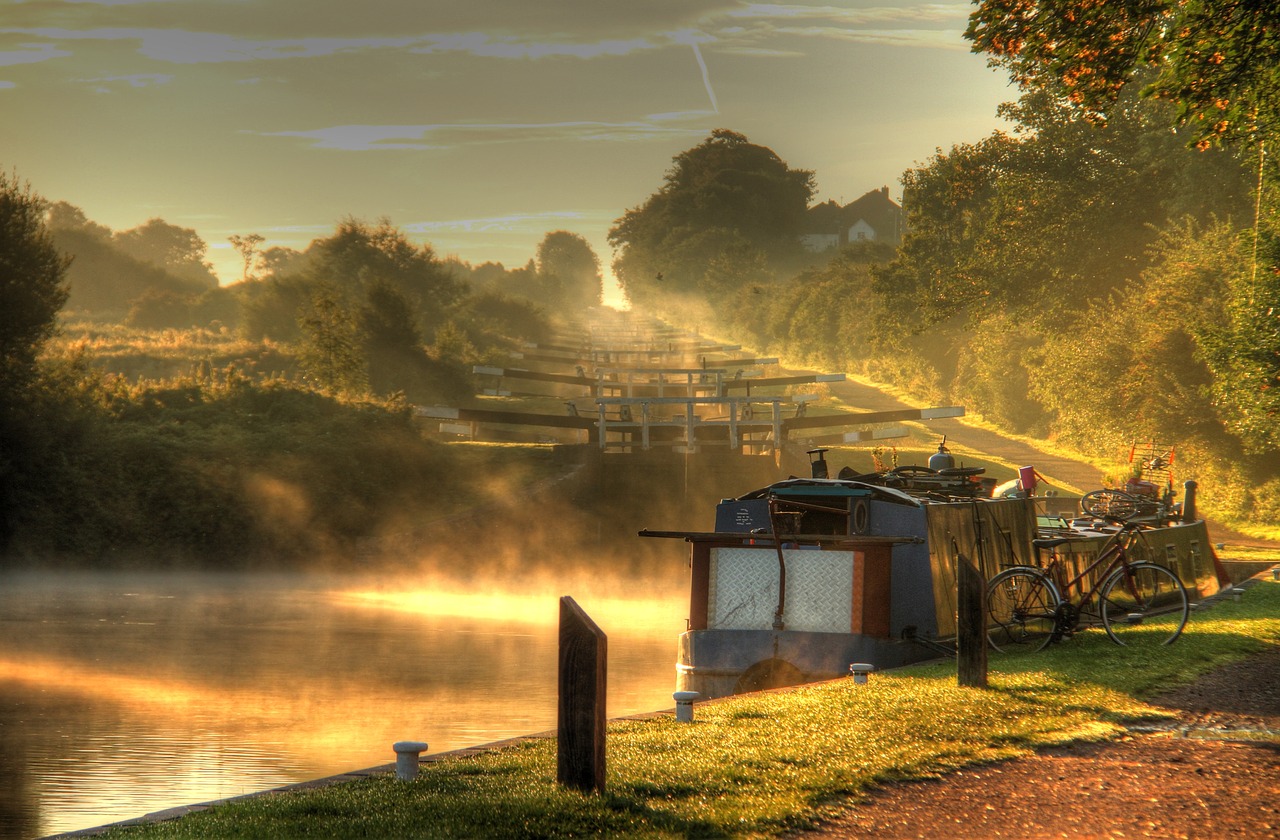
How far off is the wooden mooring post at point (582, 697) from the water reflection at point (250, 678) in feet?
14.3

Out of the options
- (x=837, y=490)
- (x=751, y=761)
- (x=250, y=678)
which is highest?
(x=837, y=490)

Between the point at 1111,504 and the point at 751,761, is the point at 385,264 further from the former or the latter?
the point at 751,761

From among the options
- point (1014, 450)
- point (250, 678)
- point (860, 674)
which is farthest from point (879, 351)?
point (860, 674)

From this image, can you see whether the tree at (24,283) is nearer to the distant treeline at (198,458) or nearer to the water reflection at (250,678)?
the distant treeline at (198,458)

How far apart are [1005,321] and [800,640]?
132ft

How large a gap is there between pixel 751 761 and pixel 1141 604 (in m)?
8.83

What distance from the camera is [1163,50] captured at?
17578 mm

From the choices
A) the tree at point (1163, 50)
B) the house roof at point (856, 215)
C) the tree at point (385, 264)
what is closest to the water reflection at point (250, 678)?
the tree at point (1163, 50)

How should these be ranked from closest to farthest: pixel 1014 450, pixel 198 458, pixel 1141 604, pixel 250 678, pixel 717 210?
pixel 1141 604
pixel 250 678
pixel 198 458
pixel 1014 450
pixel 717 210

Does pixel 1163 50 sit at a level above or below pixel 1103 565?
above

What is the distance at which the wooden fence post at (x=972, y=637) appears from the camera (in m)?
12.0

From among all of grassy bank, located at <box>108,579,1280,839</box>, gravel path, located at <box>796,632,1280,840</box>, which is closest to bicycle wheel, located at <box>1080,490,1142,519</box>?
grassy bank, located at <box>108,579,1280,839</box>

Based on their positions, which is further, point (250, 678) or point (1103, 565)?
point (250, 678)

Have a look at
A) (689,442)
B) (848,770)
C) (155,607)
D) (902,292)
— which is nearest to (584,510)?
(689,442)
